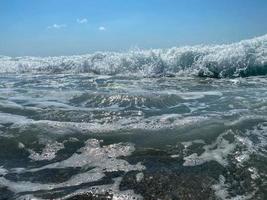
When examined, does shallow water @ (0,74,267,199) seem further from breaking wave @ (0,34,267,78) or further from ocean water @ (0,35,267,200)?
breaking wave @ (0,34,267,78)

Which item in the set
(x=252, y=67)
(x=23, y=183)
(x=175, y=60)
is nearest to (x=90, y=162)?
(x=23, y=183)

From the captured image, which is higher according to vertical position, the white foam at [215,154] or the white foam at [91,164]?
the white foam at [215,154]

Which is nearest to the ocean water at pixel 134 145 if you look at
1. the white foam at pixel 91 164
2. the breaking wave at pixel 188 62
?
the white foam at pixel 91 164

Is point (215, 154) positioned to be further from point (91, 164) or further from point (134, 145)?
point (91, 164)

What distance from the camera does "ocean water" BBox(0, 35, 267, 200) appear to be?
5328 millimetres

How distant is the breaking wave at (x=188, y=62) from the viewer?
21734 millimetres

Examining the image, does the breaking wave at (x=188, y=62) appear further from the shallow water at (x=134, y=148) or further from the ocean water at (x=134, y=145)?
the shallow water at (x=134, y=148)

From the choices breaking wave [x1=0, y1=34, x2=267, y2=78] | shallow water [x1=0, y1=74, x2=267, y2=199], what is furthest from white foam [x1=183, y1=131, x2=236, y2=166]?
breaking wave [x1=0, y1=34, x2=267, y2=78]

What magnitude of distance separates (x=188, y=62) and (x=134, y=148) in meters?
18.4

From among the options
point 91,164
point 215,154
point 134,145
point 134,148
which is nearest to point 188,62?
point 134,145

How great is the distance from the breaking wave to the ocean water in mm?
7884

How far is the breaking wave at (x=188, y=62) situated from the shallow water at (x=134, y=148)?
1024 centimetres

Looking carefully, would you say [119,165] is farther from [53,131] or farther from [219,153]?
[53,131]

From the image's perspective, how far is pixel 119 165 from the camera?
6.18 metres
